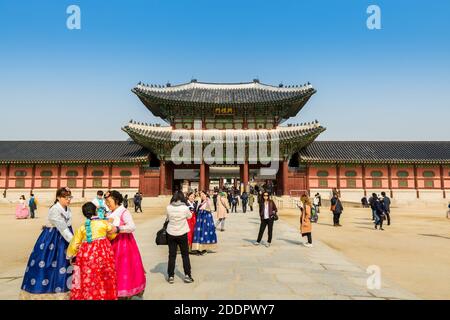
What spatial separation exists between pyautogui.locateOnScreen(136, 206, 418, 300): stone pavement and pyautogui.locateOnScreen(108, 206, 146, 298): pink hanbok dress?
60 cm

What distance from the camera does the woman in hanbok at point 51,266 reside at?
11.3ft

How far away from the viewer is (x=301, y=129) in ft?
85.1

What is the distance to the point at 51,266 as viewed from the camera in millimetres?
3443

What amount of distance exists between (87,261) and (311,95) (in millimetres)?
26951

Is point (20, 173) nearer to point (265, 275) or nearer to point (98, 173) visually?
point (98, 173)

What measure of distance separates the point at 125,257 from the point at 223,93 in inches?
1128

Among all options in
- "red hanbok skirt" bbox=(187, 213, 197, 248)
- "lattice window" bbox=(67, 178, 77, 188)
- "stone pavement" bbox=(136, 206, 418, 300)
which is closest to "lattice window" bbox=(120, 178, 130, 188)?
"lattice window" bbox=(67, 178, 77, 188)

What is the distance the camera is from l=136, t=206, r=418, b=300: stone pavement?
4199 mm

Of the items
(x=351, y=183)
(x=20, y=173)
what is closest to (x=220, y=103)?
(x=351, y=183)

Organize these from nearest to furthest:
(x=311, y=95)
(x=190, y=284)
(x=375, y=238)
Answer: (x=190, y=284) < (x=375, y=238) < (x=311, y=95)

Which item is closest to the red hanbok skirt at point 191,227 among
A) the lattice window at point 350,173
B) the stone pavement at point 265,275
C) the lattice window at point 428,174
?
the stone pavement at point 265,275

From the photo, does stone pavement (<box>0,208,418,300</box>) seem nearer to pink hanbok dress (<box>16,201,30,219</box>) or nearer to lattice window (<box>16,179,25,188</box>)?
pink hanbok dress (<box>16,201,30,219</box>)
